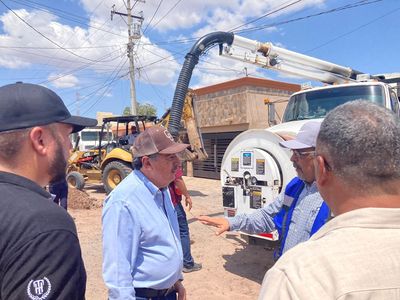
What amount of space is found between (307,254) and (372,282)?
0.54 ft

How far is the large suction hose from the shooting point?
764cm

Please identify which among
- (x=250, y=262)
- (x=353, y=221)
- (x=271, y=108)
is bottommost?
(x=250, y=262)

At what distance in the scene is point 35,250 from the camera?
3.45 ft

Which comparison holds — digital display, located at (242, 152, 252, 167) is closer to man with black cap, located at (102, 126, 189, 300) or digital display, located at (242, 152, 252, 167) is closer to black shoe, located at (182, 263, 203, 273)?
black shoe, located at (182, 263, 203, 273)

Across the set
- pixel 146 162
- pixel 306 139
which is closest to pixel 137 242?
pixel 146 162

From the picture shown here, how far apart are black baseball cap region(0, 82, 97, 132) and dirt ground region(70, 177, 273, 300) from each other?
3480mm

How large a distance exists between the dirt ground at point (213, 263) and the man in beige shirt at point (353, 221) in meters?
3.54

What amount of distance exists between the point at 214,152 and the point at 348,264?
1444 centimetres

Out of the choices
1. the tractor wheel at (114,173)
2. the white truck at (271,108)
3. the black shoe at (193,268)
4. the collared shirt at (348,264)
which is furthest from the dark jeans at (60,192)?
the tractor wheel at (114,173)

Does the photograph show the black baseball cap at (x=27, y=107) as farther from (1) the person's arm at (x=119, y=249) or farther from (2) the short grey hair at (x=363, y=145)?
(2) the short grey hair at (x=363, y=145)

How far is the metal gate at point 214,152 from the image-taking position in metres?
14.8

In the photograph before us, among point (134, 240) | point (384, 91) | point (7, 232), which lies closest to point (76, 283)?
point (7, 232)

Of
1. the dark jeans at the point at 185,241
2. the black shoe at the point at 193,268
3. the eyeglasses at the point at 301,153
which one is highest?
the eyeglasses at the point at 301,153

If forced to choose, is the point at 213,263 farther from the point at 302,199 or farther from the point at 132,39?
the point at 132,39
